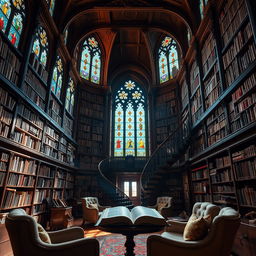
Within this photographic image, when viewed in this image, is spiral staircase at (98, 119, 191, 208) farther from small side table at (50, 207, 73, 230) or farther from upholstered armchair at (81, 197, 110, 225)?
small side table at (50, 207, 73, 230)

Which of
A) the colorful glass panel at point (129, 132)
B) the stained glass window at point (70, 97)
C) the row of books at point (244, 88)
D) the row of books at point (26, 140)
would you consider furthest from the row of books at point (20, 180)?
the colorful glass panel at point (129, 132)

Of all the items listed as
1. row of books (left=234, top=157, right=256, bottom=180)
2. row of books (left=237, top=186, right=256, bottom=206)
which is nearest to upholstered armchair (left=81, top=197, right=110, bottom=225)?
row of books (left=237, top=186, right=256, bottom=206)

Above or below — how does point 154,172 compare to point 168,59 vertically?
below

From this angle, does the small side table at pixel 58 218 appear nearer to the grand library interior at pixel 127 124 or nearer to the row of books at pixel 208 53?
the grand library interior at pixel 127 124

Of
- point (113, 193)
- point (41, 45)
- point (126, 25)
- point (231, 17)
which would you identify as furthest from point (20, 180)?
point (126, 25)

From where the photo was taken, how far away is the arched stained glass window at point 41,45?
5270 mm

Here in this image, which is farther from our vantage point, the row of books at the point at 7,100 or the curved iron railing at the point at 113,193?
the curved iron railing at the point at 113,193

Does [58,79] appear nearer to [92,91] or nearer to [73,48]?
[73,48]

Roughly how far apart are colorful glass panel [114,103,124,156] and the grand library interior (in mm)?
60

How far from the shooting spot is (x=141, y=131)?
10742 mm

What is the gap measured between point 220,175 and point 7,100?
4869 mm

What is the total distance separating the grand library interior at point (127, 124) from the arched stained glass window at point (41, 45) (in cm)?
6

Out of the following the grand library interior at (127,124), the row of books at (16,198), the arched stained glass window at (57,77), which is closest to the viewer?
the grand library interior at (127,124)

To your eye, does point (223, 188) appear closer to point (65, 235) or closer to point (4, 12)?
point (65, 235)
